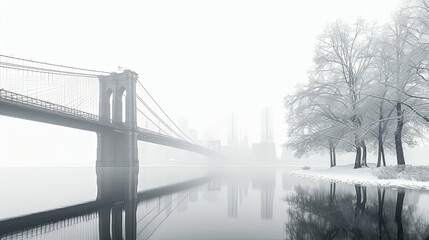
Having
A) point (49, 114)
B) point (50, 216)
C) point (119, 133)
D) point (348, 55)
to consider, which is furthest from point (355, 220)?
point (119, 133)

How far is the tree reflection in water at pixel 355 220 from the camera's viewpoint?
21.5 feet

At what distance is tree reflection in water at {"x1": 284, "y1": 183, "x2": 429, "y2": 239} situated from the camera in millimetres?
6547

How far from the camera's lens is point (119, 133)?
1810 inches

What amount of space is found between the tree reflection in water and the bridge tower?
36996mm

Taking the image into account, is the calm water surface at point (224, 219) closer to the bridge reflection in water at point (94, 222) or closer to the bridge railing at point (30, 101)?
the bridge reflection in water at point (94, 222)

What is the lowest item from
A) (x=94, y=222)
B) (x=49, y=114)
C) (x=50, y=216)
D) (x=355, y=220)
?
(x=50, y=216)

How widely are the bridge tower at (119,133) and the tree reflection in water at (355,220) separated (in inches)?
1457

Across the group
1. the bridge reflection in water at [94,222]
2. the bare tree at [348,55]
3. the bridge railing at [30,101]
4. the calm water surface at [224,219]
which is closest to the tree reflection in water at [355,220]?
the calm water surface at [224,219]

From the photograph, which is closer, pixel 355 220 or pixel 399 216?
pixel 355 220

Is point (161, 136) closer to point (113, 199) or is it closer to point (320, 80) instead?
point (320, 80)

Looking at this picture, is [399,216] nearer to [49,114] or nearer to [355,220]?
[355,220]

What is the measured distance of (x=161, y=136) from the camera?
5153 centimetres

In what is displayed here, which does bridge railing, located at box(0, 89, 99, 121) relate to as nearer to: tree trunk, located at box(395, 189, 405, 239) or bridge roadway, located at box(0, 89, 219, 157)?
bridge roadway, located at box(0, 89, 219, 157)

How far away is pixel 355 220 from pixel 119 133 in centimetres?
4245
